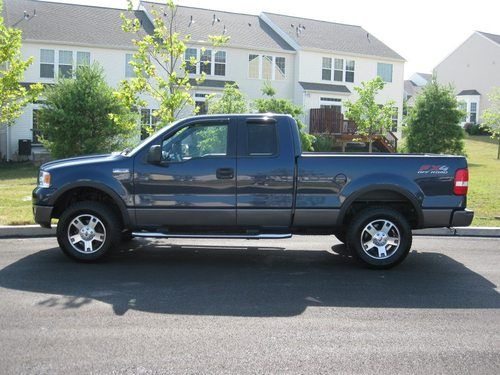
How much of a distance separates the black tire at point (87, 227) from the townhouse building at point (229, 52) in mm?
23185

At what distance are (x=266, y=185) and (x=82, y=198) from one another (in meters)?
2.62

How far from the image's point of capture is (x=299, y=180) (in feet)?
24.6

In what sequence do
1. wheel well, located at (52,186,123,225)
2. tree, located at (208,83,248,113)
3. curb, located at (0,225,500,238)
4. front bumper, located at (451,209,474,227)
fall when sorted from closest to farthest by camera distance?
front bumper, located at (451,209,474,227) < wheel well, located at (52,186,123,225) < curb, located at (0,225,500,238) < tree, located at (208,83,248,113)

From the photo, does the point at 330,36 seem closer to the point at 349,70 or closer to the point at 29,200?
the point at 349,70

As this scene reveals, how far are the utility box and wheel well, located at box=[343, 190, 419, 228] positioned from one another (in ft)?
86.9

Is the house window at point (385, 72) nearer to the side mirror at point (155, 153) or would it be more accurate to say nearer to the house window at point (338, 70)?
the house window at point (338, 70)

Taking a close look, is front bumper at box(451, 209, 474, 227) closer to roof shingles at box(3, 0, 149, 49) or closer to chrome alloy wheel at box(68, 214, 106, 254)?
chrome alloy wheel at box(68, 214, 106, 254)

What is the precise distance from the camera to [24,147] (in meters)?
30.7

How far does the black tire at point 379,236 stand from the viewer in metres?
7.56

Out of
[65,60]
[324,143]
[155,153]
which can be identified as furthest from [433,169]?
[65,60]

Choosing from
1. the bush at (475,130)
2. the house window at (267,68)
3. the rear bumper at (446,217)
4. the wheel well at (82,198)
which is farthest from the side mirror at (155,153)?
the bush at (475,130)

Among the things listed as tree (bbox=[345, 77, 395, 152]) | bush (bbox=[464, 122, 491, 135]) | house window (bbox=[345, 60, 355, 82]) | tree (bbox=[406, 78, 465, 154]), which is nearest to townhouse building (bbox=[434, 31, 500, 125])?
bush (bbox=[464, 122, 491, 135])

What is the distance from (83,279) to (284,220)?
8.62 feet

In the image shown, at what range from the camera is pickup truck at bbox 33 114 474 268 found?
750 cm
